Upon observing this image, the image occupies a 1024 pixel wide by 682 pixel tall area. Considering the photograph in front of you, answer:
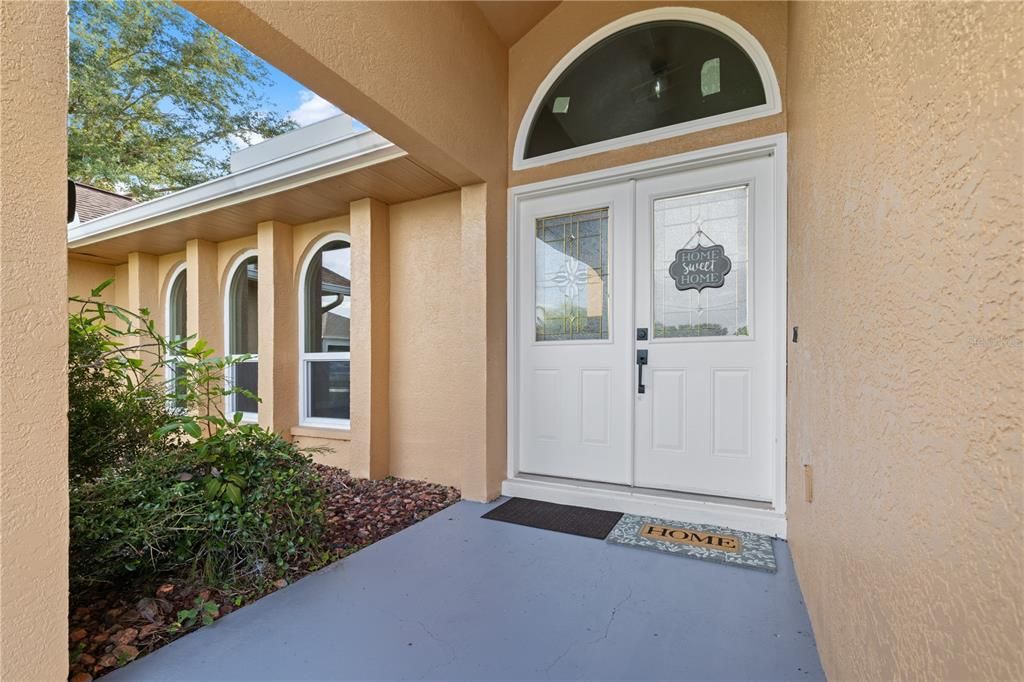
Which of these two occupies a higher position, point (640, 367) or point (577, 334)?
point (577, 334)

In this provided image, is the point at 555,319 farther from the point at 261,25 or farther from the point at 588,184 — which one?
the point at 261,25

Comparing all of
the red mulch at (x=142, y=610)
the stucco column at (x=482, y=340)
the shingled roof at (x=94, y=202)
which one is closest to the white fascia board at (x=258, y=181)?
the stucco column at (x=482, y=340)

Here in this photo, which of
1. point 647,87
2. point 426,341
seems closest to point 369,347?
point 426,341

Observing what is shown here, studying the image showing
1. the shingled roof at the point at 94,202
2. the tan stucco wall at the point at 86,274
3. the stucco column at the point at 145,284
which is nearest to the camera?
the stucco column at the point at 145,284

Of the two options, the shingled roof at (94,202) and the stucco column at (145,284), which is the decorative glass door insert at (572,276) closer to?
the stucco column at (145,284)

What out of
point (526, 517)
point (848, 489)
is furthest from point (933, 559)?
point (526, 517)

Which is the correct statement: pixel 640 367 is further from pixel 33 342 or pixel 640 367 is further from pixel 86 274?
pixel 86 274

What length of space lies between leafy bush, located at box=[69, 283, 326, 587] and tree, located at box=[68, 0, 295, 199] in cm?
773

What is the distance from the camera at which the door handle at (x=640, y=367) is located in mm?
3068

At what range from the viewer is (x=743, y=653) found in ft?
5.34

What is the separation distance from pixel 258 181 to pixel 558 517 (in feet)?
12.2

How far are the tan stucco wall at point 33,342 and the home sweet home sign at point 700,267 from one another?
118 inches

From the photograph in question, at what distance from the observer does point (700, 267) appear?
295 centimetres

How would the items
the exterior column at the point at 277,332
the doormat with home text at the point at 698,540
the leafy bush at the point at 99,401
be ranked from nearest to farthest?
1. the leafy bush at the point at 99,401
2. the doormat with home text at the point at 698,540
3. the exterior column at the point at 277,332
